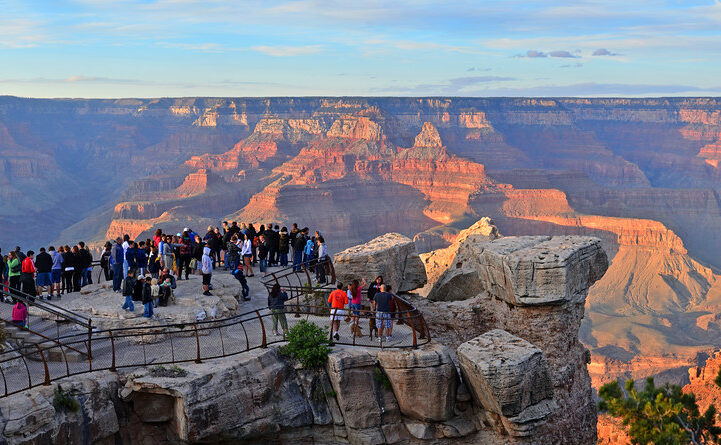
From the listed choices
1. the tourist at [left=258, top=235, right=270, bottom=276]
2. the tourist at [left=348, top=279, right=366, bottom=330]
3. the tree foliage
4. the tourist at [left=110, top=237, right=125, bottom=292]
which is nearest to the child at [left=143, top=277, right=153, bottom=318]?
the tourist at [left=110, top=237, right=125, bottom=292]

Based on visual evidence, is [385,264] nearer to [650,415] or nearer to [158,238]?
[158,238]

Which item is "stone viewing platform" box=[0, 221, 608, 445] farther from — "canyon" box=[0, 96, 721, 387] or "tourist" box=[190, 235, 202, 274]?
"canyon" box=[0, 96, 721, 387]

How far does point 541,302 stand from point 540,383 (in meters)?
2.51

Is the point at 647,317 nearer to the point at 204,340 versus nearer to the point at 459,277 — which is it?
the point at 459,277

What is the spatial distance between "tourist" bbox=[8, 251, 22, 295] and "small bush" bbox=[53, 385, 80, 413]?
7411 millimetres

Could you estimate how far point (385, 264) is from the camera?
945 inches

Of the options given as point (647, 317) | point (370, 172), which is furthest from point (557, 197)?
point (647, 317)

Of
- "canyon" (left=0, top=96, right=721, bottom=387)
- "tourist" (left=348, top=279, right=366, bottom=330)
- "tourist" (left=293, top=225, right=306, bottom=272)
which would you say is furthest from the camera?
"canyon" (left=0, top=96, right=721, bottom=387)

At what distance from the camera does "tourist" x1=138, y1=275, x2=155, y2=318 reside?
68.5 feet

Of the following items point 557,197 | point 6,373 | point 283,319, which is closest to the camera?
point 6,373

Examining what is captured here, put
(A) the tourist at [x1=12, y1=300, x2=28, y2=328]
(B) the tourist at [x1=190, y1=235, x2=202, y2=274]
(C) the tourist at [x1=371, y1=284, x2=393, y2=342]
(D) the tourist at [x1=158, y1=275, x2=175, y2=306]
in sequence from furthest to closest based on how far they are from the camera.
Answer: (B) the tourist at [x1=190, y1=235, x2=202, y2=274] → (D) the tourist at [x1=158, y1=275, x2=175, y2=306] → (A) the tourist at [x1=12, y1=300, x2=28, y2=328] → (C) the tourist at [x1=371, y1=284, x2=393, y2=342]

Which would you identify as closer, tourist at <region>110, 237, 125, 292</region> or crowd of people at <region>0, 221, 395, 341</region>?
crowd of people at <region>0, 221, 395, 341</region>

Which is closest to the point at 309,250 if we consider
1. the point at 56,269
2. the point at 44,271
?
the point at 56,269

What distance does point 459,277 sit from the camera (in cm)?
2809
